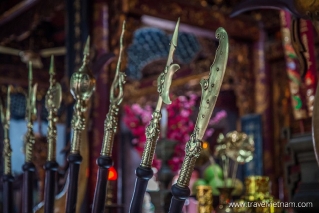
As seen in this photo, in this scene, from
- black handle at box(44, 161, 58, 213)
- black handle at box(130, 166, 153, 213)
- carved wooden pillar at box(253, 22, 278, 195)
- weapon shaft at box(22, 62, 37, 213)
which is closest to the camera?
black handle at box(130, 166, 153, 213)

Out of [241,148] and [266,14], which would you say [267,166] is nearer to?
[266,14]

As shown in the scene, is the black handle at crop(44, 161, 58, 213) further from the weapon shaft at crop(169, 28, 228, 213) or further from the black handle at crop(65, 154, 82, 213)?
the weapon shaft at crop(169, 28, 228, 213)

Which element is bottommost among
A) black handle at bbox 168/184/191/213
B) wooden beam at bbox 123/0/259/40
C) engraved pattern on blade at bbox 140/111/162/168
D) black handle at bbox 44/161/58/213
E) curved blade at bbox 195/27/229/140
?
black handle at bbox 168/184/191/213

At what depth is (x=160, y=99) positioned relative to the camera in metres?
0.96

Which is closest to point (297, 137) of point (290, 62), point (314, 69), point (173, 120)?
point (314, 69)

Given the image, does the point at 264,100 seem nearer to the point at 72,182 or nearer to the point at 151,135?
the point at 72,182

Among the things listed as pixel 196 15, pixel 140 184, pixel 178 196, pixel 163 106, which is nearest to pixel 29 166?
pixel 140 184

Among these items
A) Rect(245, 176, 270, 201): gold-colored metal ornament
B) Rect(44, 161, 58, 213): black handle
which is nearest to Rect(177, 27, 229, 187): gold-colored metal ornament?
Rect(44, 161, 58, 213): black handle

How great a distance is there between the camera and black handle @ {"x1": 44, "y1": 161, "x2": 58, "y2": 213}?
3.92ft

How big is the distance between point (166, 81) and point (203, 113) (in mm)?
114

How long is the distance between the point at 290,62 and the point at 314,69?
0.29 meters

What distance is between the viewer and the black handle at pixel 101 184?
3.58 feet

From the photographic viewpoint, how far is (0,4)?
465 cm

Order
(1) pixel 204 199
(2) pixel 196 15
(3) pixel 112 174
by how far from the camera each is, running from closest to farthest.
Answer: (1) pixel 204 199, (3) pixel 112 174, (2) pixel 196 15
